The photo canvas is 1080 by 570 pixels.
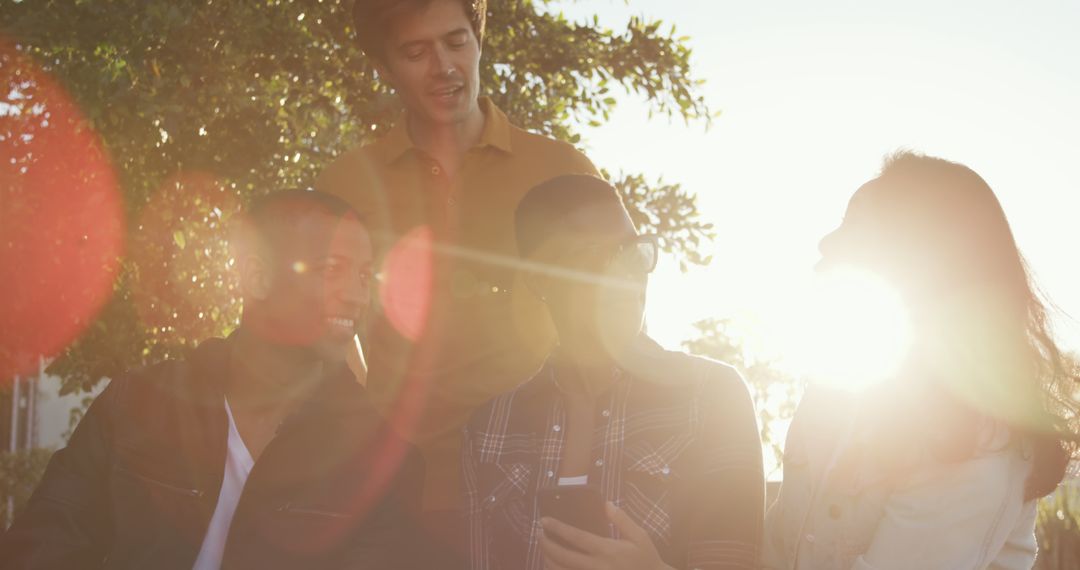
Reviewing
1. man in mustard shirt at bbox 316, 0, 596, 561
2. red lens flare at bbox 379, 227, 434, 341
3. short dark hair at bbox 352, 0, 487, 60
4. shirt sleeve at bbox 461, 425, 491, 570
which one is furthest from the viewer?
short dark hair at bbox 352, 0, 487, 60

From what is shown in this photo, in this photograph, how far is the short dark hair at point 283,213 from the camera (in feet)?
15.0

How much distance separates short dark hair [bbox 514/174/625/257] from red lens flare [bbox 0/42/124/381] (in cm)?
568

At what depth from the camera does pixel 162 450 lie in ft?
14.0

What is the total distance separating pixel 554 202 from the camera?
4.17m

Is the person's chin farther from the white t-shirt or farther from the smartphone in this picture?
the smartphone

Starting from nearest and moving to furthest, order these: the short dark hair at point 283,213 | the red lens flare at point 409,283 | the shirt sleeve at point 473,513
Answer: the shirt sleeve at point 473,513 → the short dark hair at point 283,213 → the red lens flare at point 409,283

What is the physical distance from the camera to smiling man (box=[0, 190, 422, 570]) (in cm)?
412

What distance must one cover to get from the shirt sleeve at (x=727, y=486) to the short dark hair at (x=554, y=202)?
822mm

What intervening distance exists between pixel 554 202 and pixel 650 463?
107cm

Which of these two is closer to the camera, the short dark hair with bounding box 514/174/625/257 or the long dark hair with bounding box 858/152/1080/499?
the long dark hair with bounding box 858/152/1080/499

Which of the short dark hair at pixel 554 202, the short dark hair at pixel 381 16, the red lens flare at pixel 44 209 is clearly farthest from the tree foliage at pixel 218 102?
the short dark hair at pixel 554 202

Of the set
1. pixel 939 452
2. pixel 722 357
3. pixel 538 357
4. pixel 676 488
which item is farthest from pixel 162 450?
pixel 722 357

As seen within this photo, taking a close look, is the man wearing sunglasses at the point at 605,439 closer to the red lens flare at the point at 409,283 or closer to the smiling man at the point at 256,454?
the smiling man at the point at 256,454

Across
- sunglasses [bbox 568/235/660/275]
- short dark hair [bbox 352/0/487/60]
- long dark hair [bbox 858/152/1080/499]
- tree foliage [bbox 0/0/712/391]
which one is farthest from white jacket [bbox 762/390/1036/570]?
tree foliage [bbox 0/0/712/391]
